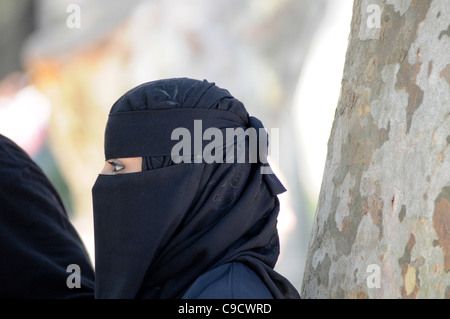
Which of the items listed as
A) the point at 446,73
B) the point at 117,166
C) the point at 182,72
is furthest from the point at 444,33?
the point at 182,72

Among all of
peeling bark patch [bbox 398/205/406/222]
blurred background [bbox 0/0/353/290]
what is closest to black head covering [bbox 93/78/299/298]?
peeling bark patch [bbox 398/205/406/222]

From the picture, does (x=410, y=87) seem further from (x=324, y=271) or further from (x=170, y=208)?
(x=170, y=208)

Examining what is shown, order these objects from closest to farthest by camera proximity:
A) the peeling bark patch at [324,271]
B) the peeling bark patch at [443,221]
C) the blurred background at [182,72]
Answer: the peeling bark patch at [443,221]
the peeling bark patch at [324,271]
the blurred background at [182,72]

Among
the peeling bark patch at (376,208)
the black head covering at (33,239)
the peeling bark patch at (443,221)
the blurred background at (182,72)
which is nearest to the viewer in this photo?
the peeling bark patch at (443,221)

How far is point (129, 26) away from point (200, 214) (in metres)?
4.33

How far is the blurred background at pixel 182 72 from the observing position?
16.9ft

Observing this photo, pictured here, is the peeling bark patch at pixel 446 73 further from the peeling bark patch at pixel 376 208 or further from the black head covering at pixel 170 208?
the black head covering at pixel 170 208

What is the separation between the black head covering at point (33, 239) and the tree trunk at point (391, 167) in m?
0.71

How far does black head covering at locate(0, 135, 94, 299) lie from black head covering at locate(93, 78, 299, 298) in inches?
15.1

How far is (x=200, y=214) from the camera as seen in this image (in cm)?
136

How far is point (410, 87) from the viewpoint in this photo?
1369 millimetres

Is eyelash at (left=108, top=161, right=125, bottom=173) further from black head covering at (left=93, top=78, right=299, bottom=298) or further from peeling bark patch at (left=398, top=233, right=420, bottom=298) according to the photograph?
peeling bark patch at (left=398, top=233, right=420, bottom=298)

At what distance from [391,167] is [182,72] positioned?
13.2 feet

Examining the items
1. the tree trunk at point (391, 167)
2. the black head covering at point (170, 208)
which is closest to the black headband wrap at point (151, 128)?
the black head covering at point (170, 208)
